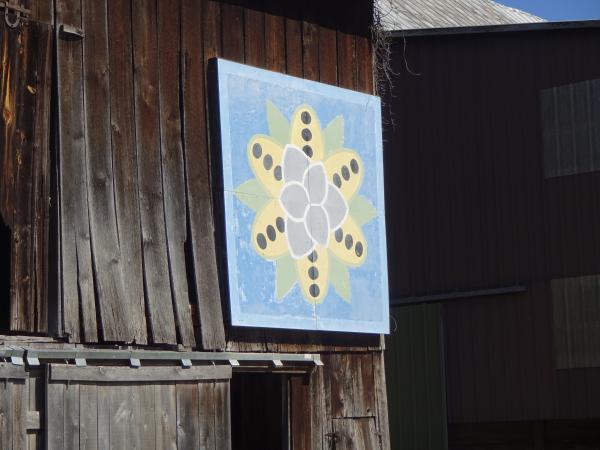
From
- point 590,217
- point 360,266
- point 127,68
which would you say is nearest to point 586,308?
point 590,217

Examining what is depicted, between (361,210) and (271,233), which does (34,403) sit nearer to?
(271,233)

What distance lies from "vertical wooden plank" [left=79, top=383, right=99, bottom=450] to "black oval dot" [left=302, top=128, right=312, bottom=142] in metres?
3.53

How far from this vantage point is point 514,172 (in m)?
21.9

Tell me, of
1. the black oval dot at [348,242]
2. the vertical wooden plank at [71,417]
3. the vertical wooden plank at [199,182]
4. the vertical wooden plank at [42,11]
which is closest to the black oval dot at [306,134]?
the black oval dot at [348,242]

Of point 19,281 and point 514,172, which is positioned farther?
point 514,172

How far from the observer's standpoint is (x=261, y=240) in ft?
38.8

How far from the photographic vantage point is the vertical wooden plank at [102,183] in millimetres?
10570

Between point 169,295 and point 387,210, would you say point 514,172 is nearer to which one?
point 387,210

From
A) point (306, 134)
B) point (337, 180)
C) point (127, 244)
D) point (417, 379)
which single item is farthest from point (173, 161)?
point (417, 379)

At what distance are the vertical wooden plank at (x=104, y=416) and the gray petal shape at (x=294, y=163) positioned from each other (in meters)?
2.94

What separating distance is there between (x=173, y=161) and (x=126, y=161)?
568 mm

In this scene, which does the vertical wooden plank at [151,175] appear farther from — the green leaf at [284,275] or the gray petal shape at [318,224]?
the gray petal shape at [318,224]

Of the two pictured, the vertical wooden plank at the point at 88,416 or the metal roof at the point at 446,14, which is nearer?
the vertical wooden plank at the point at 88,416

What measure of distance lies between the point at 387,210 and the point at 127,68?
41.0 ft
